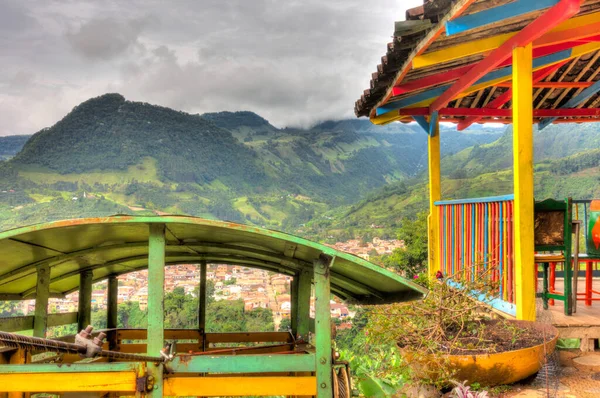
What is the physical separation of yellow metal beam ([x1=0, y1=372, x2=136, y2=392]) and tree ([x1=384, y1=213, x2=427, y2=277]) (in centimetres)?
1400

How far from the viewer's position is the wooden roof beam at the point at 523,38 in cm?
372

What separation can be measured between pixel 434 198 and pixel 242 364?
5454mm

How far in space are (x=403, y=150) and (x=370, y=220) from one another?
85424mm

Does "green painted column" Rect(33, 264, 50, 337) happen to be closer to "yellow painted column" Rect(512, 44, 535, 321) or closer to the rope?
the rope

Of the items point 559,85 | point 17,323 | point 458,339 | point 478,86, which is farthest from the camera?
point 559,85

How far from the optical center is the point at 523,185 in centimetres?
436

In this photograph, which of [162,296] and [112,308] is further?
[112,308]

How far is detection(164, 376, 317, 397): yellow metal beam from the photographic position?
2.88 metres

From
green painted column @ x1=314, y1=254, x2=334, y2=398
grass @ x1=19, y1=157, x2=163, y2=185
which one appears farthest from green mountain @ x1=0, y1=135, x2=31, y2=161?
green painted column @ x1=314, y1=254, x2=334, y2=398

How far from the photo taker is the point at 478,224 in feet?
18.2

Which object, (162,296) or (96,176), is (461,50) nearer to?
(162,296)

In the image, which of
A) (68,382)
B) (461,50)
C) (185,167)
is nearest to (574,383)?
(461,50)

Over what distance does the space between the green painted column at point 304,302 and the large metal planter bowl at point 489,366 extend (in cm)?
135

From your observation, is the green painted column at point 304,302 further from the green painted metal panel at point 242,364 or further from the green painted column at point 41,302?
the green painted column at point 41,302
